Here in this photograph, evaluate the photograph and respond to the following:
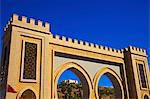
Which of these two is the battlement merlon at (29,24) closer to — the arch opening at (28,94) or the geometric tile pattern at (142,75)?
the arch opening at (28,94)

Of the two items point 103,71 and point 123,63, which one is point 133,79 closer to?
point 123,63

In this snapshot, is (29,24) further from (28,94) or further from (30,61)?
(28,94)

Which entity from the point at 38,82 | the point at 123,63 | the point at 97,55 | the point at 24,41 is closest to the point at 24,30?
the point at 24,41

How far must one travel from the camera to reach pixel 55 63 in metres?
14.0

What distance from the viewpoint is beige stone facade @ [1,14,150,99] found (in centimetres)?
1212

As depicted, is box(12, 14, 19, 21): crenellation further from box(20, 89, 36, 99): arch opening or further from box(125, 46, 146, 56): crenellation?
box(125, 46, 146, 56): crenellation

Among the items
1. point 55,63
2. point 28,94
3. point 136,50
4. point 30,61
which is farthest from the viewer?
point 136,50

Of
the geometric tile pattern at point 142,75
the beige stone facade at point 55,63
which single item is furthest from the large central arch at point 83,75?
the geometric tile pattern at point 142,75

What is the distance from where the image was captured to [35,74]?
41.2ft

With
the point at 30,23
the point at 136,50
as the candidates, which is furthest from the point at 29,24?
the point at 136,50

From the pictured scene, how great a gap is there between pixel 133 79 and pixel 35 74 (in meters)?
8.12

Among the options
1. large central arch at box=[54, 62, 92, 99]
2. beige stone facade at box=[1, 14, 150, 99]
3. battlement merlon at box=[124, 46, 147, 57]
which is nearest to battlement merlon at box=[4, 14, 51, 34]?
beige stone facade at box=[1, 14, 150, 99]

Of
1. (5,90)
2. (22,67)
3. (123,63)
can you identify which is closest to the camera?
(5,90)

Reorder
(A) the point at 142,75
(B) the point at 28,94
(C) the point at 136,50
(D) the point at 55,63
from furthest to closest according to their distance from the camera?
(C) the point at 136,50 < (A) the point at 142,75 < (D) the point at 55,63 < (B) the point at 28,94
